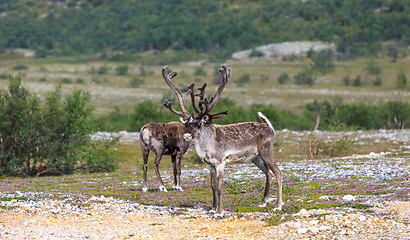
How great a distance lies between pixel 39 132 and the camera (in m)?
34.4

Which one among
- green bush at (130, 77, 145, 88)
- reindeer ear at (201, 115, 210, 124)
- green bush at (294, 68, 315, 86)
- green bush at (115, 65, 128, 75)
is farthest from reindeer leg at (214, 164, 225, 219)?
green bush at (115, 65, 128, 75)

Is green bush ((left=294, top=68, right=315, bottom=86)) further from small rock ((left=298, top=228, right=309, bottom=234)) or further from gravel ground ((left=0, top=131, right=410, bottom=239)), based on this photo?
small rock ((left=298, top=228, right=309, bottom=234))

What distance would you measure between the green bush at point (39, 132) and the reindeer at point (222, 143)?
1740cm

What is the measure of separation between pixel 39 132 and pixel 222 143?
762 inches

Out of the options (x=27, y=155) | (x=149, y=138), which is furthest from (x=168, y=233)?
(x=27, y=155)

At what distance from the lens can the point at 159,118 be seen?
63.4m

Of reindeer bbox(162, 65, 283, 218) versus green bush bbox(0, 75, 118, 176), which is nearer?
reindeer bbox(162, 65, 283, 218)

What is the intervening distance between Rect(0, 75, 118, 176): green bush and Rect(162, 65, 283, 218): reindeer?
57.1 ft

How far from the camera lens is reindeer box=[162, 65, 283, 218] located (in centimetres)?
1783

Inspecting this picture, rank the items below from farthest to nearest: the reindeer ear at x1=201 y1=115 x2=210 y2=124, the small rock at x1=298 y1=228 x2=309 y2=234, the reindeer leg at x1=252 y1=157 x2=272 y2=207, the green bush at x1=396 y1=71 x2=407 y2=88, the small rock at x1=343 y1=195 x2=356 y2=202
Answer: the green bush at x1=396 y1=71 x2=407 y2=88 → the reindeer leg at x1=252 y1=157 x2=272 y2=207 → the small rock at x1=343 y1=195 x2=356 y2=202 → the reindeer ear at x1=201 y1=115 x2=210 y2=124 → the small rock at x1=298 y1=228 x2=309 y2=234

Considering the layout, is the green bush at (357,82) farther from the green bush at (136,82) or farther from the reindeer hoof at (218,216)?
the reindeer hoof at (218,216)

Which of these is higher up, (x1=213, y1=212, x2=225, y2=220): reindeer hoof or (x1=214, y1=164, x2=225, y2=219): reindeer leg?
(x1=214, y1=164, x2=225, y2=219): reindeer leg

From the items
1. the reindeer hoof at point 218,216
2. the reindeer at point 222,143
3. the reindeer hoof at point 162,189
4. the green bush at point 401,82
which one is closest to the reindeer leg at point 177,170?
the reindeer hoof at point 162,189

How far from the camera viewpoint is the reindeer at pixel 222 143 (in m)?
17.8
